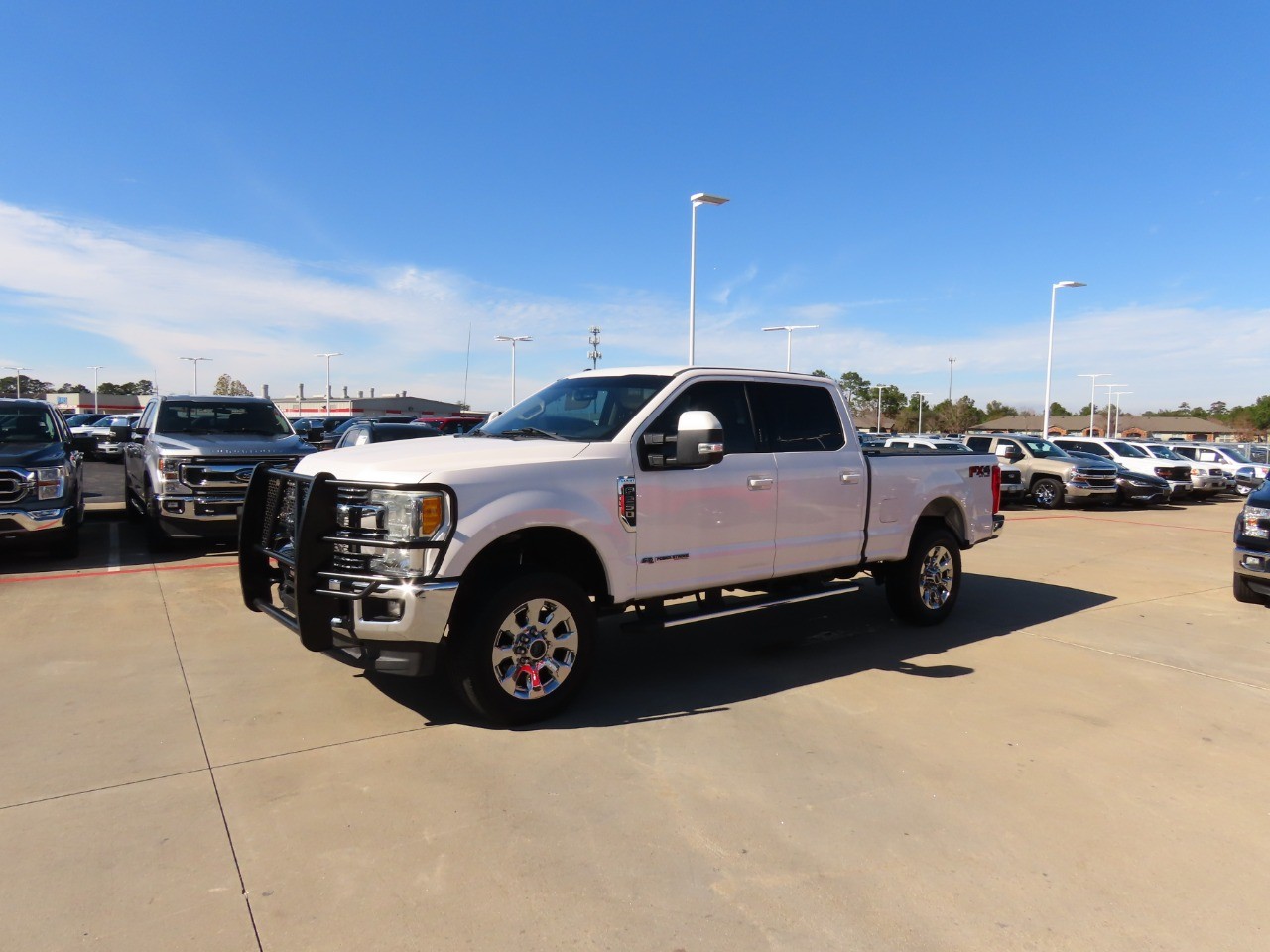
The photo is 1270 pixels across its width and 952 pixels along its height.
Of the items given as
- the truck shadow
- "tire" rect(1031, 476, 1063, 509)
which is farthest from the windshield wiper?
"tire" rect(1031, 476, 1063, 509)

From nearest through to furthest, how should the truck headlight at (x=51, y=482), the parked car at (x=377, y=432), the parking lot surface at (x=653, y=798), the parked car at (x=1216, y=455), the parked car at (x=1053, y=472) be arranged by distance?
the parking lot surface at (x=653, y=798), the truck headlight at (x=51, y=482), the parked car at (x=377, y=432), the parked car at (x=1053, y=472), the parked car at (x=1216, y=455)

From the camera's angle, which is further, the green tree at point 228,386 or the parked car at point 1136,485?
the green tree at point 228,386

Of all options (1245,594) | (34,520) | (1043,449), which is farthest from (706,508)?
(1043,449)

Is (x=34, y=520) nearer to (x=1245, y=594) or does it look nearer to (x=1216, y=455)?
(x=1245, y=594)

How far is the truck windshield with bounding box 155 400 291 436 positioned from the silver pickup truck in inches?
0.4

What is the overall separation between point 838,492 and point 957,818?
2.82 m

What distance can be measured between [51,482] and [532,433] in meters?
6.43

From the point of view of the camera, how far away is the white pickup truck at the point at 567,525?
415 centimetres

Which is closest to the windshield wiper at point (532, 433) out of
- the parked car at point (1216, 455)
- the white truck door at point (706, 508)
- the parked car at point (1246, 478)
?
the white truck door at point (706, 508)

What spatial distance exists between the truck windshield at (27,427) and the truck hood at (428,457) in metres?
6.45

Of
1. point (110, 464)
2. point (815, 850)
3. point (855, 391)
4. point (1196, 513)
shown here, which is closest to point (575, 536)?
point (815, 850)

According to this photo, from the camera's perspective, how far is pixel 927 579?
6949mm

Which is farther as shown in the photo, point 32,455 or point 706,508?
point 32,455

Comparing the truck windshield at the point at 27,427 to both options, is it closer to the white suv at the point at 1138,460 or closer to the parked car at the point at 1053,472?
the parked car at the point at 1053,472
